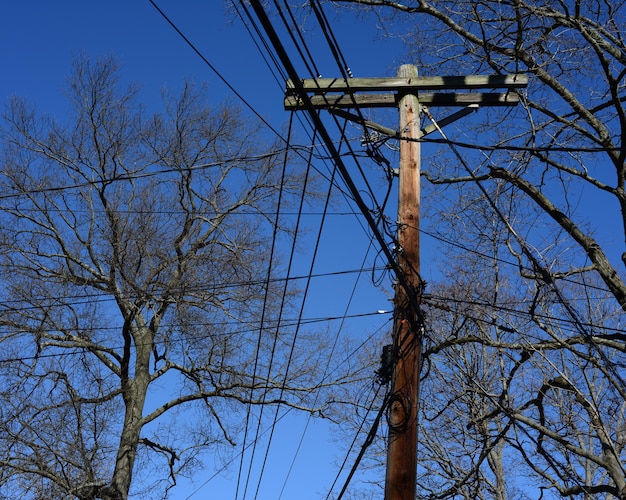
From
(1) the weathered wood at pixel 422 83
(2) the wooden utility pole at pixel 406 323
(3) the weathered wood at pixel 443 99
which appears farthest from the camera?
(3) the weathered wood at pixel 443 99

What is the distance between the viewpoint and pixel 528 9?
958cm

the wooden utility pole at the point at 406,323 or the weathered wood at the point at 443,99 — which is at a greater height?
the weathered wood at the point at 443,99

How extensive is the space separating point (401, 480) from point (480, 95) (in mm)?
3890

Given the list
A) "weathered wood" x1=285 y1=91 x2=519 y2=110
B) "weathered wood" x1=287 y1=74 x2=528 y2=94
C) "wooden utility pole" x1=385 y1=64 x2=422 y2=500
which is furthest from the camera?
"weathered wood" x1=285 y1=91 x2=519 y2=110

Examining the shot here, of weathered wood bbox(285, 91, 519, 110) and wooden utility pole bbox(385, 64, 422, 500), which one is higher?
weathered wood bbox(285, 91, 519, 110)

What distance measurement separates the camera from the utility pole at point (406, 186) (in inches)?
228

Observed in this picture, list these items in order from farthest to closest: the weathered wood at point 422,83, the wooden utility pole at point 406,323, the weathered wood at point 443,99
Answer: the weathered wood at point 443,99 < the weathered wood at point 422,83 < the wooden utility pole at point 406,323

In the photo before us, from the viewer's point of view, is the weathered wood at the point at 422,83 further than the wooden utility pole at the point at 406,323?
Yes

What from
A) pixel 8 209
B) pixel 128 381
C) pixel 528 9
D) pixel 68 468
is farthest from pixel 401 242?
pixel 8 209

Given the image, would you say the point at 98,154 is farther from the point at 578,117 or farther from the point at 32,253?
the point at 578,117

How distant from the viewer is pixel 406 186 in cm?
692

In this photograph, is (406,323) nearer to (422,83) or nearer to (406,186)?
(406,186)

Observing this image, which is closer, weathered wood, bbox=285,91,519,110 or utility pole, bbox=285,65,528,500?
utility pole, bbox=285,65,528,500

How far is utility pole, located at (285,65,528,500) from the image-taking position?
578 centimetres
